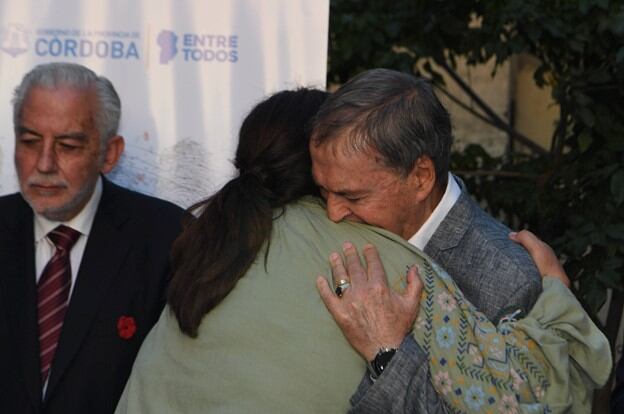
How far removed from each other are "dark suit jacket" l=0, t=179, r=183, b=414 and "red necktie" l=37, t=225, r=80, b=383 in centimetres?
3

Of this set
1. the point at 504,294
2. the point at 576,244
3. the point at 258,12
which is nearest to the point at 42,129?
the point at 258,12

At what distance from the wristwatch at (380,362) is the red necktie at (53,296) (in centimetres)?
111

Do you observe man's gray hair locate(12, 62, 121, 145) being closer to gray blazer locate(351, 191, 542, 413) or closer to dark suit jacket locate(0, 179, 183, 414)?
dark suit jacket locate(0, 179, 183, 414)

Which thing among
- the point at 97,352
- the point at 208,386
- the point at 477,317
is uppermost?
the point at 477,317

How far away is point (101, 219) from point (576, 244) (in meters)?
1.77

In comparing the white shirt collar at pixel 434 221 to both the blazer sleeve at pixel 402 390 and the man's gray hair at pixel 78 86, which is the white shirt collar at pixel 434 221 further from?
the man's gray hair at pixel 78 86

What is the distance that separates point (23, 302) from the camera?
3.06 meters

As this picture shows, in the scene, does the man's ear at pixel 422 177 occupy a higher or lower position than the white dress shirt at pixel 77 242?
higher

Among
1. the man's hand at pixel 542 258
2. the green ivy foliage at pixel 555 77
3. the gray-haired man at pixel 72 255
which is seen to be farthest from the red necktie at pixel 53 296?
the green ivy foliage at pixel 555 77

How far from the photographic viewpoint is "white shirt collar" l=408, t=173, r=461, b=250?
266 cm

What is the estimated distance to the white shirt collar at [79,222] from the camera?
10.6 ft

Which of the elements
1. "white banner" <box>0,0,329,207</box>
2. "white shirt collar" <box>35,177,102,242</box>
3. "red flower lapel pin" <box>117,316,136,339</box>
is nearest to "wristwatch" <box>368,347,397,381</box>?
"red flower lapel pin" <box>117,316,136,339</box>

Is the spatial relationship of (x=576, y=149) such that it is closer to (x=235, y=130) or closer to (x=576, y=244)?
(x=576, y=244)

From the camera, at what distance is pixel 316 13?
12.0ft
